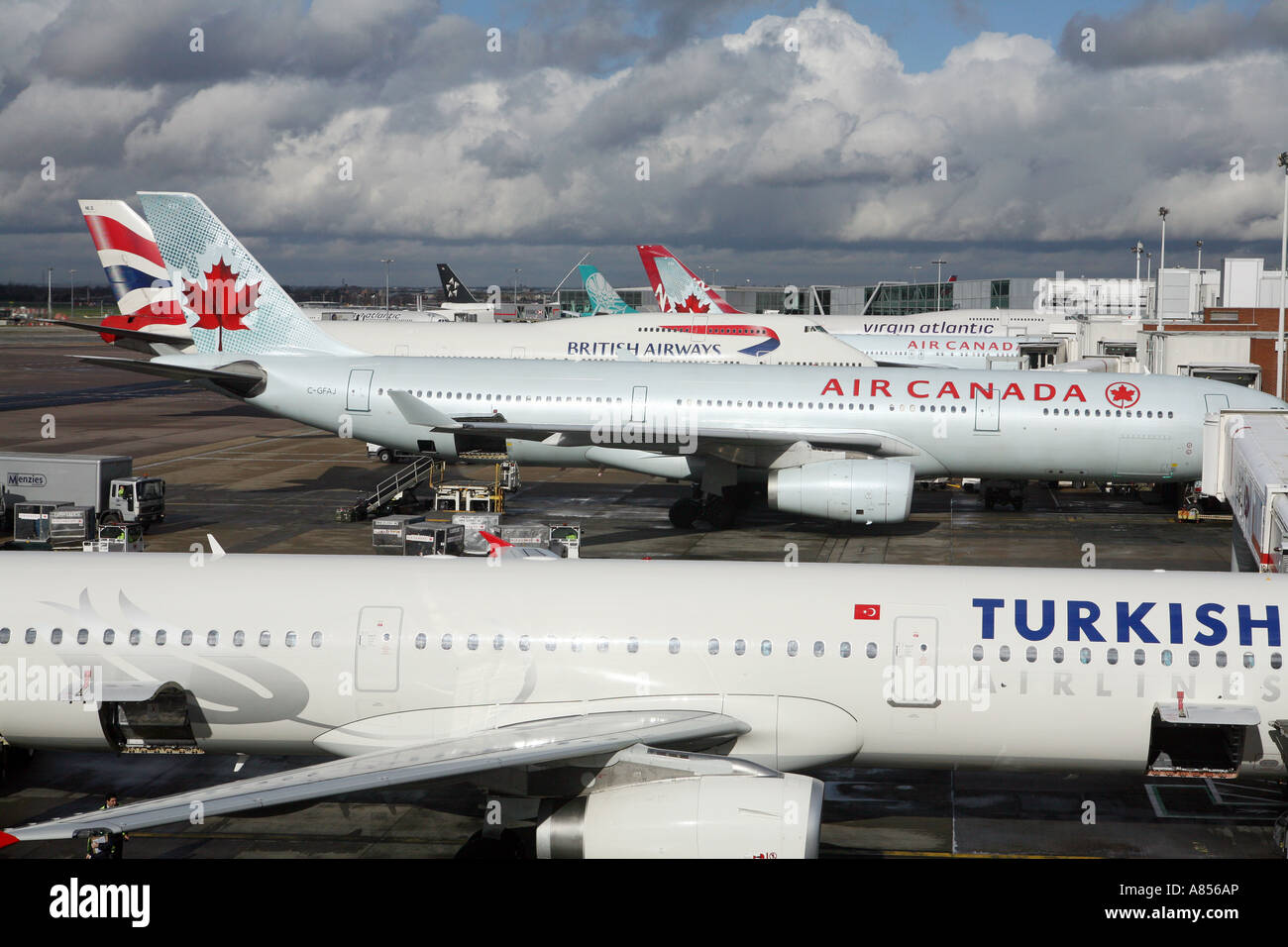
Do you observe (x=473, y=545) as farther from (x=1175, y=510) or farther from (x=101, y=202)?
(x=101, y=202)

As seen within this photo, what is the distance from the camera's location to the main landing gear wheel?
38062 mm

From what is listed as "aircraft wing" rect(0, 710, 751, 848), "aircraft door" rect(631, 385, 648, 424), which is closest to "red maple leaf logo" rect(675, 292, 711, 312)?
"aircraft door" rect(631, 385, 648, 424)

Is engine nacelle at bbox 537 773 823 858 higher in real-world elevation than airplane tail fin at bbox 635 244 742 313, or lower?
lower

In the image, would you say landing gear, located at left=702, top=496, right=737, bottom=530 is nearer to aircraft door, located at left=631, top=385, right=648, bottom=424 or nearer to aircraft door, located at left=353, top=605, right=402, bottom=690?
aircraft door, located at left=631, top=385, right=648, bottom=424

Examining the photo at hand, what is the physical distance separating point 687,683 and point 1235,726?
22.7 feet

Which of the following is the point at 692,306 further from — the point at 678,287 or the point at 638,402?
the point at 638,402

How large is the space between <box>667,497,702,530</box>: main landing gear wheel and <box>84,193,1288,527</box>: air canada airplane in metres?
0.04

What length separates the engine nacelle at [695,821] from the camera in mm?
12562

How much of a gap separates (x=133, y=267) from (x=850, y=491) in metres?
34.9

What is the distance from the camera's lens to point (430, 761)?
45.6 ft

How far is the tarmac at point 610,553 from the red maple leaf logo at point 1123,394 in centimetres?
417

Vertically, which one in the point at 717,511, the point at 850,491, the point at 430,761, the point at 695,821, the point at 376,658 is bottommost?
the point at 695,821

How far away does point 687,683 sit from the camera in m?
15.6

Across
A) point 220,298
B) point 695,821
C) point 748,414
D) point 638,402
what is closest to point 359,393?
point 220,298
